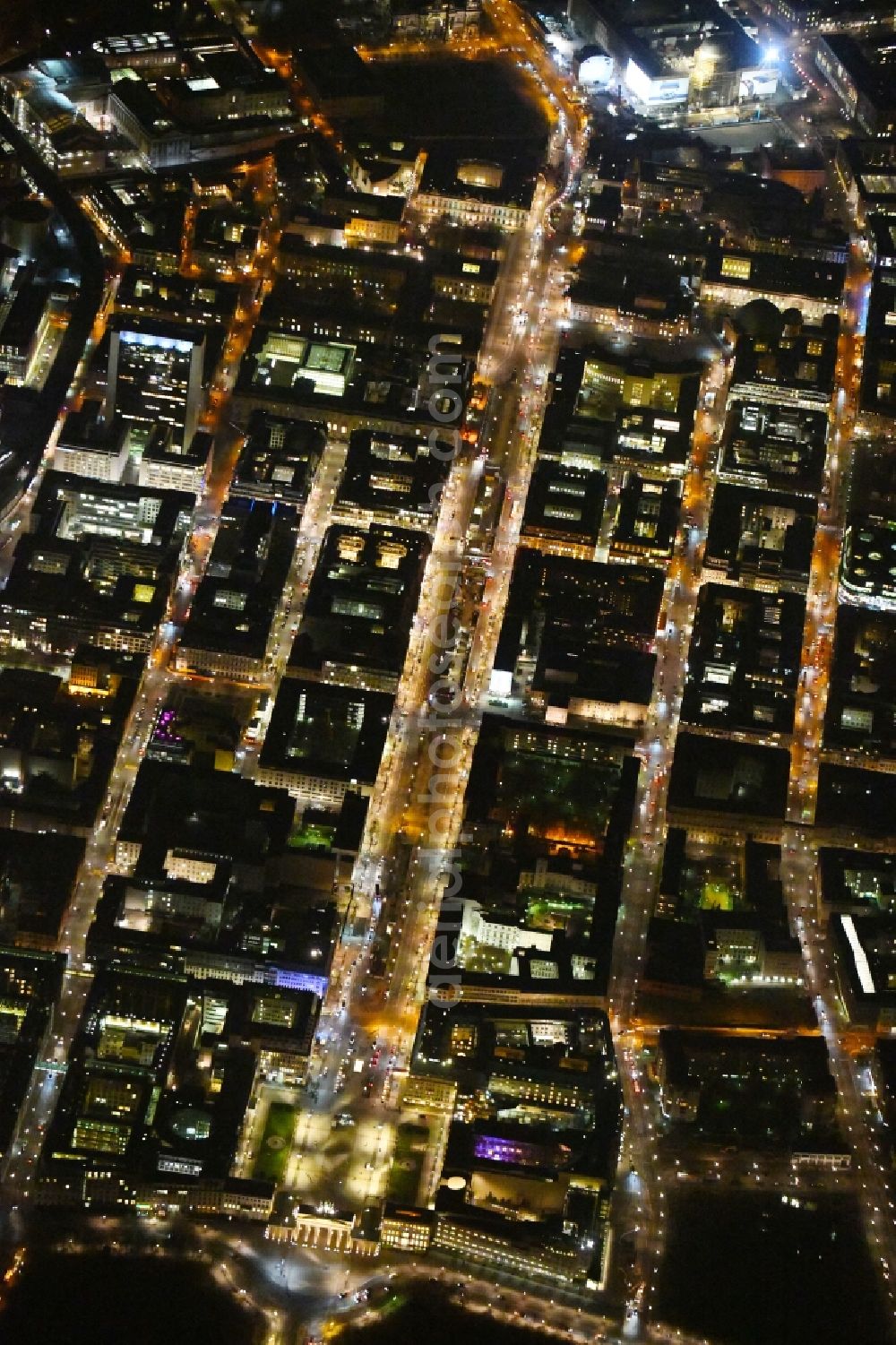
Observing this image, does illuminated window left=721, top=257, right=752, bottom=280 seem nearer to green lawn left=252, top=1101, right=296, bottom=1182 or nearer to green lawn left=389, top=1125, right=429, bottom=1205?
green lawn left=389, top=1125, right=429, bottom=1205

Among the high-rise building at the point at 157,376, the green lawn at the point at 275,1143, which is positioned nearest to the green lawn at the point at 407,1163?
the green lawn at the point at 275,1143

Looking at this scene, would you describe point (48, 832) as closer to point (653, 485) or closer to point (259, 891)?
point (259, 891)

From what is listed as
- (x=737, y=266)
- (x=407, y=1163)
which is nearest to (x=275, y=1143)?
(x=407, y=1163)

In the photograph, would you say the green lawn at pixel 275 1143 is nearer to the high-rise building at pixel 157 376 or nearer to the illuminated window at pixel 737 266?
the high-rise building at pixel 157 376

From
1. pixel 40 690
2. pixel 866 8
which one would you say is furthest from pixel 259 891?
pixel 866 8

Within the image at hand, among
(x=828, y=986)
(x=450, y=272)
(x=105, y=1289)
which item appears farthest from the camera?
(x=450, y=272)

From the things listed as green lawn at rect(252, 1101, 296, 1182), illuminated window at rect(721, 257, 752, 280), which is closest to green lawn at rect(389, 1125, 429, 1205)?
green lawn at rect(252, 1101, 296, 1182)
